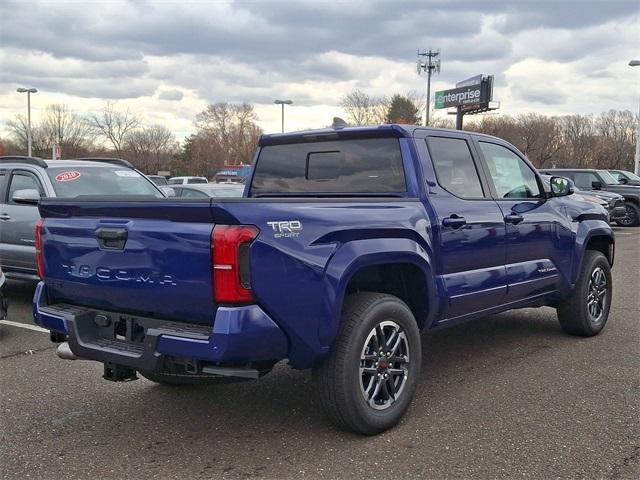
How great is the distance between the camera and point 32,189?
25.3ft

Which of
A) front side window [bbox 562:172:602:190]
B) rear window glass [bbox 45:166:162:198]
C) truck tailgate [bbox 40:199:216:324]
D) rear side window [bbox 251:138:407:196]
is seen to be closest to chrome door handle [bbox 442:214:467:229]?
rear side window [bbox 251:138:407:196]

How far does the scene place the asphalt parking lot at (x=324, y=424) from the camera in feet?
10.9

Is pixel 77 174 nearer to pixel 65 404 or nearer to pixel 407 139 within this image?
pixel 65 404

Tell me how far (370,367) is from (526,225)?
2230 mm

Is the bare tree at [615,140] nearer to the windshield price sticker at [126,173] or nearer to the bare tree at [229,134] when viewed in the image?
the bare tree at [229,134]

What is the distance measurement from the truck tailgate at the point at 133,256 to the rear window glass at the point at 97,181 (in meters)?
3.69

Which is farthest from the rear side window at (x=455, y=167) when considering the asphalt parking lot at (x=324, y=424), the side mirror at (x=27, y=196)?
the side mirror at (x=27, y=196)

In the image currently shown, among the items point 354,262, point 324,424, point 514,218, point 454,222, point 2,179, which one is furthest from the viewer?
point 2,179

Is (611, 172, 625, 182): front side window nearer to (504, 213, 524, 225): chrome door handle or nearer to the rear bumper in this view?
(504, 213, 524, 225): chrome door handle

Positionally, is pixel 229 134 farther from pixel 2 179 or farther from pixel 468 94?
pixel 2 179

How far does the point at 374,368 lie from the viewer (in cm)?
374

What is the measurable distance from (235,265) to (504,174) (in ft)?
10.2

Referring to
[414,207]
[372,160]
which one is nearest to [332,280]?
[414,207]

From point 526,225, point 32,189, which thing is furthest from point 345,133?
point 32,189
